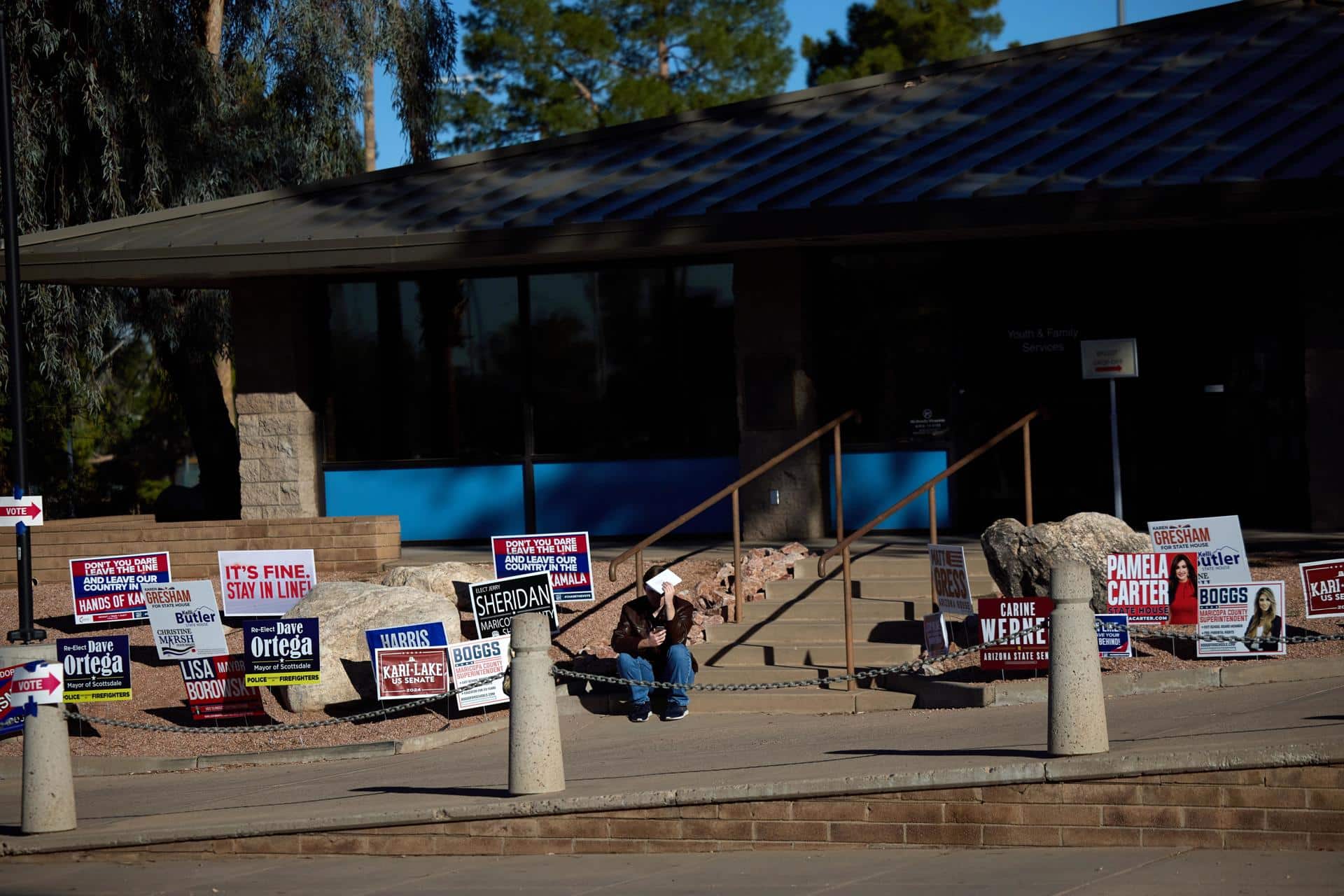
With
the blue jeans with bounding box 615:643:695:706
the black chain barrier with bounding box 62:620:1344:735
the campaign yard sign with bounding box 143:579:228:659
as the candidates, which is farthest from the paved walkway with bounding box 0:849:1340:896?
the campaign yard sign with bounding box 143:579:228:659

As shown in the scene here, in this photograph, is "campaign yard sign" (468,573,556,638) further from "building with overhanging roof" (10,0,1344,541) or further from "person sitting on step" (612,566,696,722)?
"building with overhanging roof" (10,0,1344,541)

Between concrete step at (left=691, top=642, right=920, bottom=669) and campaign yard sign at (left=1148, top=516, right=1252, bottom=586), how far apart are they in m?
2.09

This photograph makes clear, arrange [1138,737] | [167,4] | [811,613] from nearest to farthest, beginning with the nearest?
[1138,737], [811,613], [167,4]

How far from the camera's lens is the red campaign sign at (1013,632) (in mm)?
11062

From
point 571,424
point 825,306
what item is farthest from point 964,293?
point 571,424

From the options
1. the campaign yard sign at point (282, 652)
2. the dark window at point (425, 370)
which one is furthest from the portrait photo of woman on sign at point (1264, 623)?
the dark window at point (425, 370)

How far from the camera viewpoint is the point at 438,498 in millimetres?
17656

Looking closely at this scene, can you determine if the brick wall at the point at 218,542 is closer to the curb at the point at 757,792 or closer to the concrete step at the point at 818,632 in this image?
the concrete step at the point at 818,632

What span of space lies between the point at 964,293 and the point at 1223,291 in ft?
8.42

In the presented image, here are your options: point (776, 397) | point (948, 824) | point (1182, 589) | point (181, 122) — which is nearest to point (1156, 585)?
point (1182, 589)

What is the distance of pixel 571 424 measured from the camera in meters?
17.4

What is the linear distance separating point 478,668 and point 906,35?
41160 millimetres

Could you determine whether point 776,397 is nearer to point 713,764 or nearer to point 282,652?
point 282,652

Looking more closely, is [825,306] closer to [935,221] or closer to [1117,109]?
[935,221]
